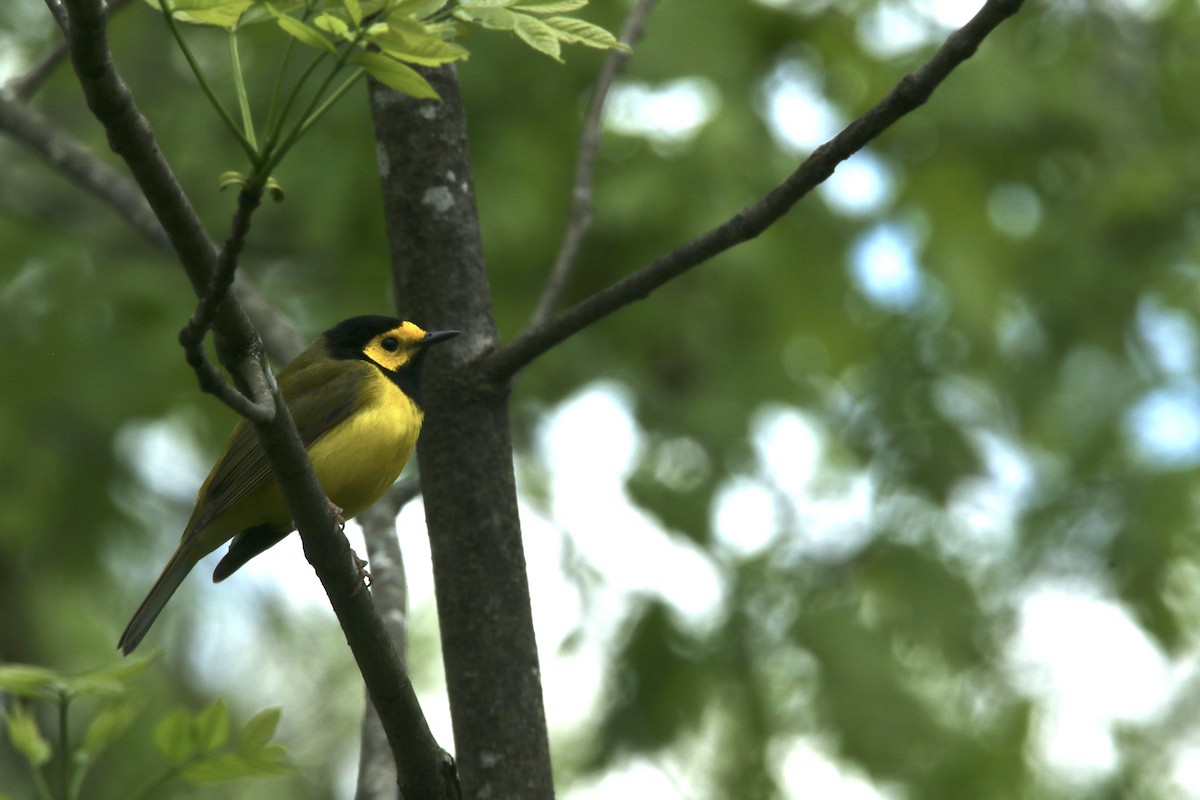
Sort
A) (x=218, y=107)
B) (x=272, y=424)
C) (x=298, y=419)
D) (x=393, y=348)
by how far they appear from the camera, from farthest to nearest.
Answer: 1. (x=393, y=348)
2. (x=298, y=419)
3. (x=272, y=424)
4. (x=218, y=107)

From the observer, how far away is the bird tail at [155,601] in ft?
15.0

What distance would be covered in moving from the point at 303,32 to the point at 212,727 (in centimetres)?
180

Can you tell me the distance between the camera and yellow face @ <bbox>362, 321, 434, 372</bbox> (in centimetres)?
486

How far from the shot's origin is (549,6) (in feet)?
8.87

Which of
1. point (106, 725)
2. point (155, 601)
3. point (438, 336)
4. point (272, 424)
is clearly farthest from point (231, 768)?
point (155, 601)

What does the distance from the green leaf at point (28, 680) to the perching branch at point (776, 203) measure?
1398 mm

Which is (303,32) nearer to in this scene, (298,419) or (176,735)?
(176,735)

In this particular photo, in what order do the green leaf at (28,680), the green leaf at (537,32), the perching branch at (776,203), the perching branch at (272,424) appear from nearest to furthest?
the perching branch at (272,424)
the green leaf at (537,32)
the perching branch at (776,203)
the green leaf at (28,680)

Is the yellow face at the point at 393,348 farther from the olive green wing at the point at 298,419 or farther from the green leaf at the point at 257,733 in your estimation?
the green leaf at the point at 257,733

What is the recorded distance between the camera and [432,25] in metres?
2.57

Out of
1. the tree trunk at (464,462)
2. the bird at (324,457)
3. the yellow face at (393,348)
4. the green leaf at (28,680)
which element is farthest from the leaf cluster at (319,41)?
the yellow face at (393,348)

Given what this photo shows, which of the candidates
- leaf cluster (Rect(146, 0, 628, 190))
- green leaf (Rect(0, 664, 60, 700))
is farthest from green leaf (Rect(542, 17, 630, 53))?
green leaf (Rect(0, 664, 60, 700))

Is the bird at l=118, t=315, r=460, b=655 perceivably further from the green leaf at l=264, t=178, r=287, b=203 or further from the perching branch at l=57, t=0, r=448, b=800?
the green leaf at l=264, t=178, r=287, b=203

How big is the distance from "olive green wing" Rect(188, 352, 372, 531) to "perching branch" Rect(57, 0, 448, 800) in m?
1.76
